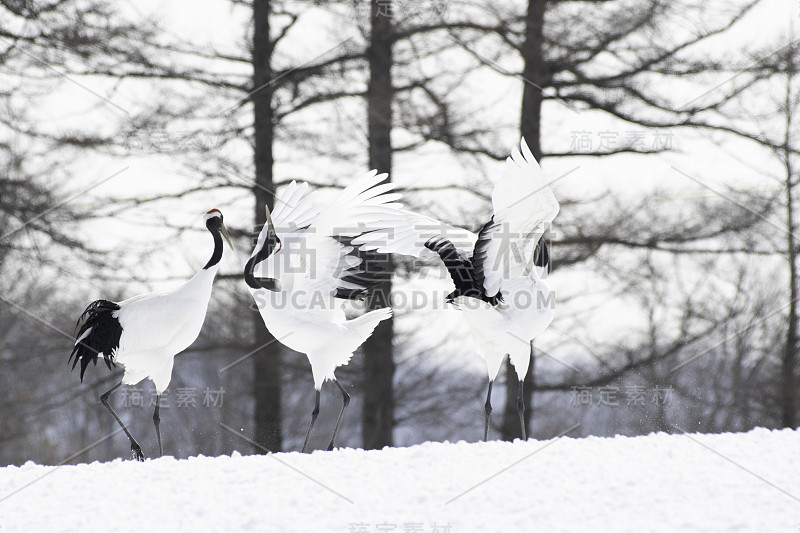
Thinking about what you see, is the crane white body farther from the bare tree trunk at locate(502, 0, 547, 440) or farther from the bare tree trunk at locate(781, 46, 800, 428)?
the bare tree trunk at locate(781, 46, 800, 428)

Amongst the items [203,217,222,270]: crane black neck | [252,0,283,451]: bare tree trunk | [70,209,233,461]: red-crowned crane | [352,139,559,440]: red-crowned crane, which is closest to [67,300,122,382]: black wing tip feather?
[70,209,233,461]: red-crowned crane

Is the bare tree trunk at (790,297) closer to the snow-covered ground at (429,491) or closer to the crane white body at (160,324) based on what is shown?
the snow-covered ground at (429,491)

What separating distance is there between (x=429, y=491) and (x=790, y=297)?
4.67 meters

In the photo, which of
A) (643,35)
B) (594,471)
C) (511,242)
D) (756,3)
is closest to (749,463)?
(594,471)

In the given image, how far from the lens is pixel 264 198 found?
5.49 meters

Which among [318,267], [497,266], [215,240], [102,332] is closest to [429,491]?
[497,266]

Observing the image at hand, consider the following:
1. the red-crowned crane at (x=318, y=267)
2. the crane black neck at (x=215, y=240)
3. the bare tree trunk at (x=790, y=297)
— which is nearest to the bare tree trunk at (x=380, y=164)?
the red-crowned crane at (x=318, y=267)

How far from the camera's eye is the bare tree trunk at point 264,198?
215 inches

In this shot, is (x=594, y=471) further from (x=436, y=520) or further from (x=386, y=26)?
(x=386, y=26)

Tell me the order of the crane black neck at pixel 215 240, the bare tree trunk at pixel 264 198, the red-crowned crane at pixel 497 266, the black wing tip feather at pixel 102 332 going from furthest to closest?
the bare tree trunk at pixel 264 198, the crane black neck at pixel 215 240, the black wing tip feather at pixel 102 332, the red-crowned crane at pixel 497 266

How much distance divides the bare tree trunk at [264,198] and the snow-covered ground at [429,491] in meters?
2.16

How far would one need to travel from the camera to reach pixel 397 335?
5637 mm

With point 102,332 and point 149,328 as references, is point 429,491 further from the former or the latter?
point 102,332

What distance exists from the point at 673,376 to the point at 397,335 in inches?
93.8
